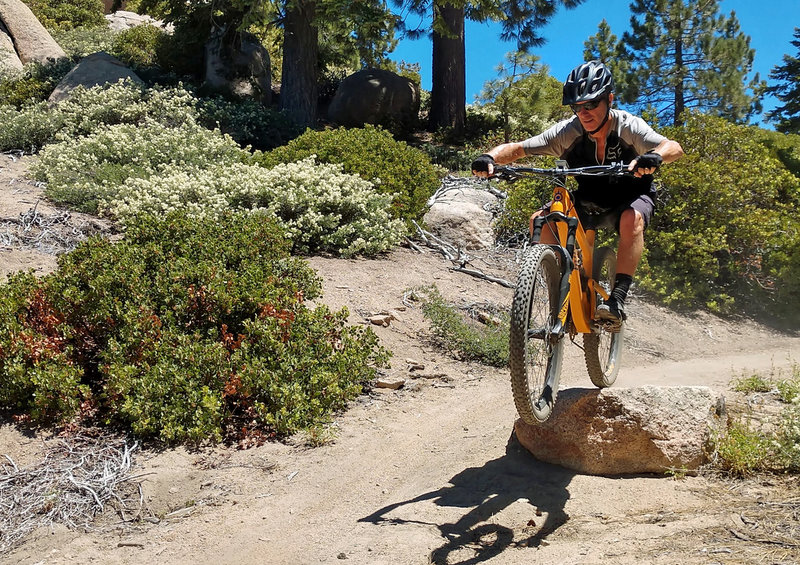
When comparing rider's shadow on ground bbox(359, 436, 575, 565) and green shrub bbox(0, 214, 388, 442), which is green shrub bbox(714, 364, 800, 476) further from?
green shrub bbox(0, 214, 388, 442)

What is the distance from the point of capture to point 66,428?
5758 mm

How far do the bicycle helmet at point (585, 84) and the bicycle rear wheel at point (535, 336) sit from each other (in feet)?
3.07

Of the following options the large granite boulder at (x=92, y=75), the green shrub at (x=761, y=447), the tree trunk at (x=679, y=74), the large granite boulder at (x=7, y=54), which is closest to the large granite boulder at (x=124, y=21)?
the large granite boulder at (x=7, y=54)

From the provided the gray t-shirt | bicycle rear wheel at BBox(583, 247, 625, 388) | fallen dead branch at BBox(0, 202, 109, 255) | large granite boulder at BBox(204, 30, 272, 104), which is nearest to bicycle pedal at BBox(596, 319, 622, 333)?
bicycle rear wheel at BBox(583, 247, 625, 388)

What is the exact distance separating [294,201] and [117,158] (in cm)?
383

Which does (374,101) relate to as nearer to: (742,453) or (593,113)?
(593,113)

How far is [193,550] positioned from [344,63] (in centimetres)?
2125

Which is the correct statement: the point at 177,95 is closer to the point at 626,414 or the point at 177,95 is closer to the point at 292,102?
the point at 292,102

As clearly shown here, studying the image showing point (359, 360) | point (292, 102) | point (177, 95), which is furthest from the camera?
point (292, 102)

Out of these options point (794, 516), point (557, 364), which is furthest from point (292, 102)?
point (794, 516)

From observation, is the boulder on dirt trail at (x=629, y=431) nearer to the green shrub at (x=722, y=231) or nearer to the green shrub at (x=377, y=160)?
the green shrub at (x=722, y=231)

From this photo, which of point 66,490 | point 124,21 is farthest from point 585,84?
point 124,21

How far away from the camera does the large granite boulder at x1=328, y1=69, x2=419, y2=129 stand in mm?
20406

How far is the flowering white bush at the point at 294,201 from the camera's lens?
973 cm
